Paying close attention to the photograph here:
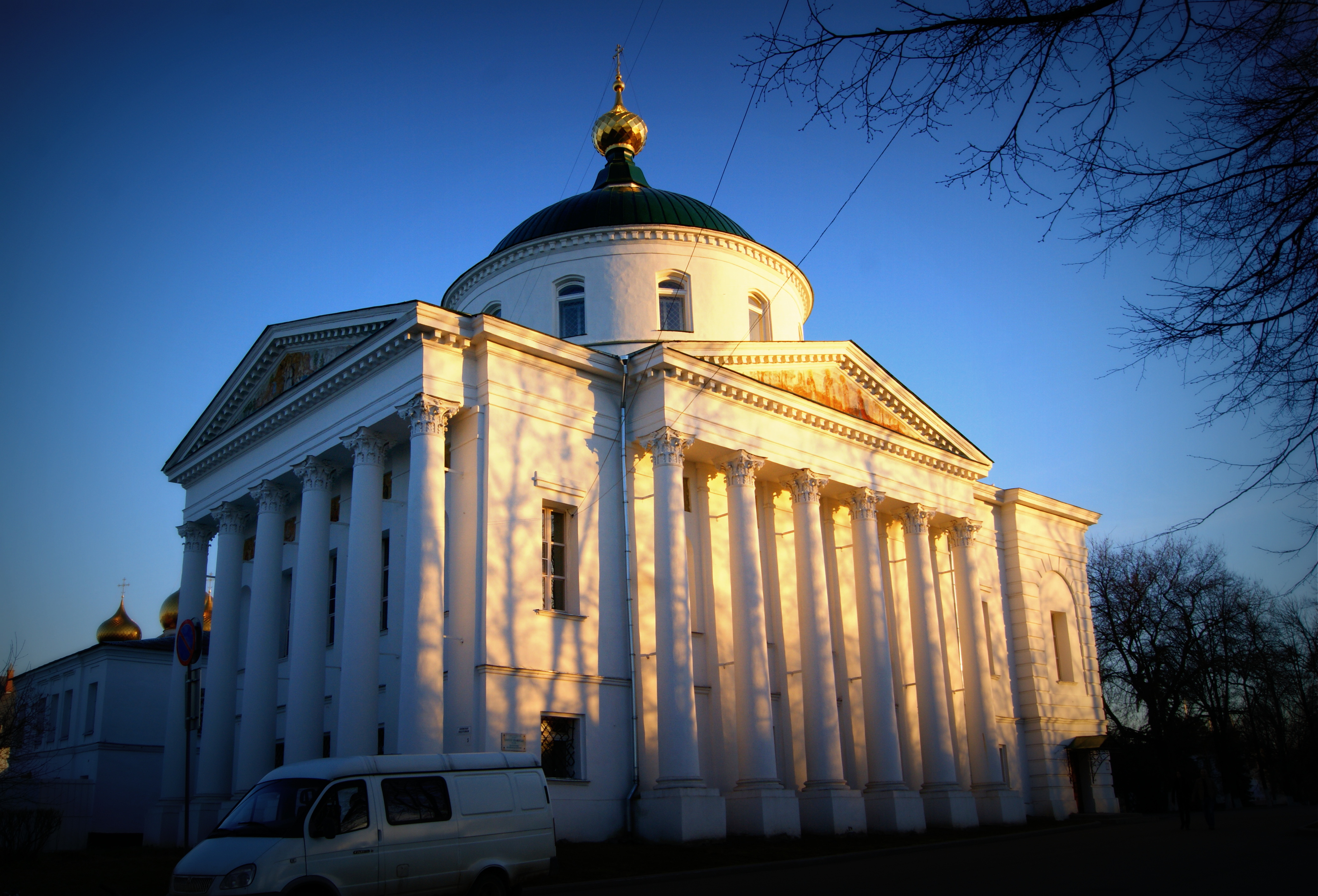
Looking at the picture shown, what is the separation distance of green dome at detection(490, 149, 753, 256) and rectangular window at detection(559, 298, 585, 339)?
70.3 inches

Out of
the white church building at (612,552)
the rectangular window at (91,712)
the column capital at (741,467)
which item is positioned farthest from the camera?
the rectangular window at (91,712)

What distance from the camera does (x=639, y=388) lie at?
21062 mm

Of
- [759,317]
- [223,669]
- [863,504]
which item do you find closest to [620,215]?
[759,317]

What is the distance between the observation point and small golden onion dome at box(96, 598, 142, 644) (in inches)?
1476

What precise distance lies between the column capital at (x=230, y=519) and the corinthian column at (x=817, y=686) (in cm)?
1291

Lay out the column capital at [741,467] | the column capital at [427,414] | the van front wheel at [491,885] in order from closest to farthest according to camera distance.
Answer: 1. the van front wheel at [491,885]
2. the column capital at [427,414]
3. the column capital at [741,467]

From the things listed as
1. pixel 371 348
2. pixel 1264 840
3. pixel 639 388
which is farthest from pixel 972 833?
pixel 371 348

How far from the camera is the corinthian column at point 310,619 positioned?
19.2 metres

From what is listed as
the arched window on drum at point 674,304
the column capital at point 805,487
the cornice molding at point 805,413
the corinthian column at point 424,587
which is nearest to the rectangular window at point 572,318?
the arched window on drum at point 674,304

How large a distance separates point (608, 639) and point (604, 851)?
14.3 ft

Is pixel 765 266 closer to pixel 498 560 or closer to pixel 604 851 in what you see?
pixel 498 560

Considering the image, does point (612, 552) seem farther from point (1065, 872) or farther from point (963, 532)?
point (963, 532)

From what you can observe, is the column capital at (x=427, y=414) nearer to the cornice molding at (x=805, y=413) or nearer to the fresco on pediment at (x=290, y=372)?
the fresco on pediment at (x=290, y=372)

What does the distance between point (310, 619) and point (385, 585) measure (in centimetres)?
166
